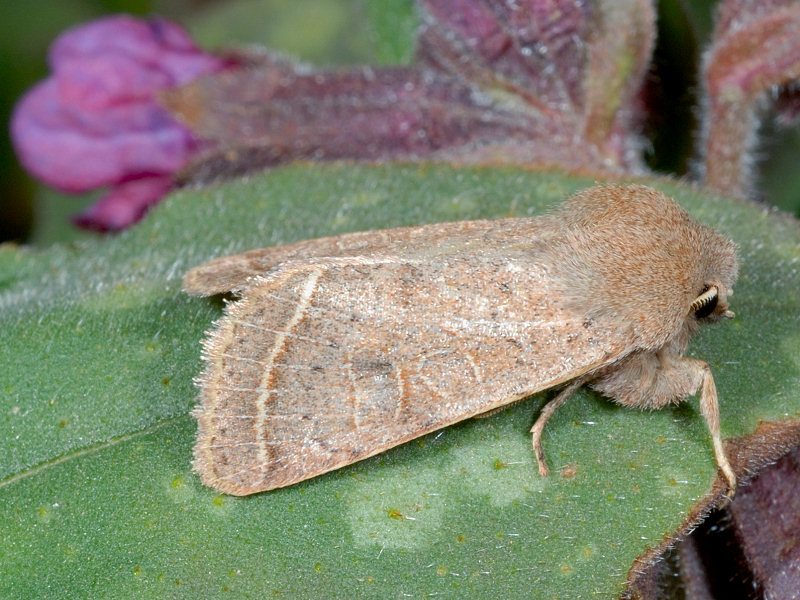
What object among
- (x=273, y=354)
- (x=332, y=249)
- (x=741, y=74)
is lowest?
(x=273, y=354)

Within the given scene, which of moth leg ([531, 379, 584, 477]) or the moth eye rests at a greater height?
the moth eye

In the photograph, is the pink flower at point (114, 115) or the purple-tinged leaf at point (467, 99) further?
the pink flower at point (114, 115)

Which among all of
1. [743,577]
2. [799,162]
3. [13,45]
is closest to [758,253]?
[743,577]

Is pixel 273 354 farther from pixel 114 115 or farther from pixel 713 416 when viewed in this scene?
pixel 114 115

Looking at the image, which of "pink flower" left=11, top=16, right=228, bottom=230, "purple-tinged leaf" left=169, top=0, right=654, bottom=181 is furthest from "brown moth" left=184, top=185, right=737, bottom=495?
"pink flower" left=11, top=16, right=228, bottom=230

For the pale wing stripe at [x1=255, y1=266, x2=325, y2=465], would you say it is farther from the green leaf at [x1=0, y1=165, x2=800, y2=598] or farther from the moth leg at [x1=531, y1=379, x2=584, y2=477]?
the moth leg at [x1=531, y1=379, x2=584, y2=477]

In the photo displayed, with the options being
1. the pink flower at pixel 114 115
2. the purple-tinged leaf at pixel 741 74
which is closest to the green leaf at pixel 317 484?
the purple-tinged leaf at pixel 741 74

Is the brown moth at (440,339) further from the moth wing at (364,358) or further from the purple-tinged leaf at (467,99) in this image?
Result: the purple-tinged leaf at (467,99)

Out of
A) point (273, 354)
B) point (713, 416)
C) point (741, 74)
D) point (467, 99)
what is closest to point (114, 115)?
point (467, 99)
